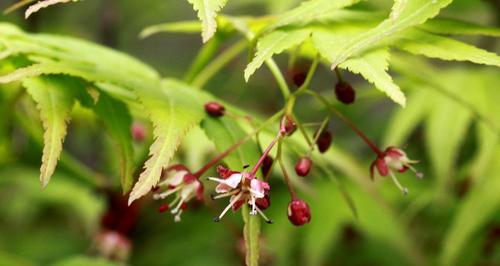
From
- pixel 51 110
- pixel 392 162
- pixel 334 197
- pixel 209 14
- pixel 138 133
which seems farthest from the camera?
pixel 334 197

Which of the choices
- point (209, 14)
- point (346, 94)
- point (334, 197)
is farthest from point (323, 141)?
point (334, 197)

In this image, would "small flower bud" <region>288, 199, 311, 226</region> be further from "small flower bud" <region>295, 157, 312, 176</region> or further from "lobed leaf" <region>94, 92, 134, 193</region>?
"lobed leaf" <region>94, 92, 134, 193</region>

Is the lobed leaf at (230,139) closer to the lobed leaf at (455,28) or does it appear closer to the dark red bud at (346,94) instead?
the dark red bud at (346,94)

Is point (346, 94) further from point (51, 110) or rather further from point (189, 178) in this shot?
point (51, 110)

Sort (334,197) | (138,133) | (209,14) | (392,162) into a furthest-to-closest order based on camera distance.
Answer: (334,197)
(138,133)
(392,162)
(209,14)

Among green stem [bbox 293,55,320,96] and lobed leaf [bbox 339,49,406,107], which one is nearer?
lobed leaf [bbox 339,49,406,107]

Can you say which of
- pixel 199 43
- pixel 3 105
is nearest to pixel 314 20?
pixel 3 105

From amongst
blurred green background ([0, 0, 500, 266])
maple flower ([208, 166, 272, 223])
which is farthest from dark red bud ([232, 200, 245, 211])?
blurred green background ([0, 0, 500, 266])

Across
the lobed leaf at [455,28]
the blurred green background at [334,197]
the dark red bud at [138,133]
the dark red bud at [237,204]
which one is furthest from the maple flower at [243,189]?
the dark red bud at [138,133]
